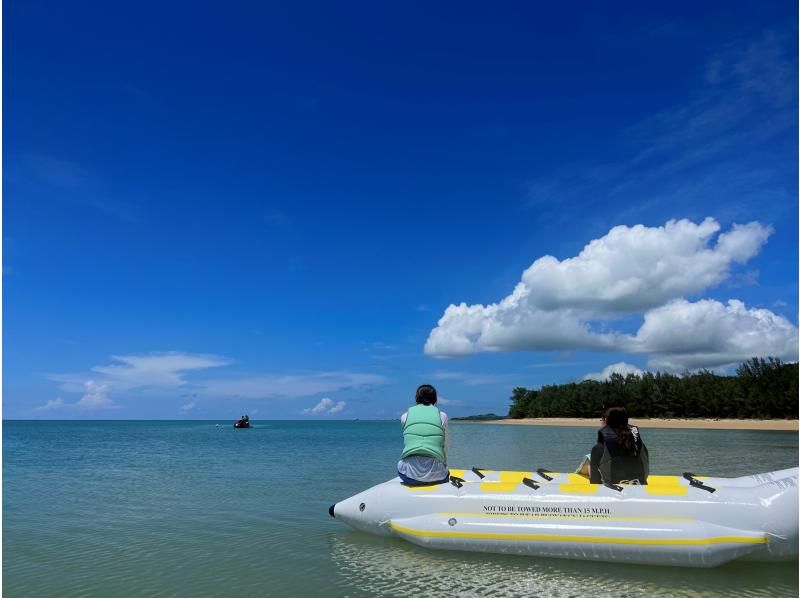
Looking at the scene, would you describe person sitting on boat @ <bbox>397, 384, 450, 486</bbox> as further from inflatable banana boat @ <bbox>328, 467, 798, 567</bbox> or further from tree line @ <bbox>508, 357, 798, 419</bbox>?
tree line @ <bbox>508, 357, 798, 419</bbox>

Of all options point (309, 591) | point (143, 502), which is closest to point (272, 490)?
point (143, 502)

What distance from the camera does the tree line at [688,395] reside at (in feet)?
214

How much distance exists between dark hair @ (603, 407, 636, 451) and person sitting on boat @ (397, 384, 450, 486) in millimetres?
2291

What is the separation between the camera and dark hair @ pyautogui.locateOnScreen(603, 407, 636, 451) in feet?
24.9

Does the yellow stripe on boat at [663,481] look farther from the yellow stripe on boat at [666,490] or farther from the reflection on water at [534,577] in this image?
the reflection on water at [534,577]

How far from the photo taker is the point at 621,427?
24.9 feet

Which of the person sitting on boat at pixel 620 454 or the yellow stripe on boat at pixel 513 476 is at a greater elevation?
the person sitting on boat at pixel 620 454

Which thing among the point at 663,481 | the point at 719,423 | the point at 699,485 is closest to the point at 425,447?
the point at 663,481

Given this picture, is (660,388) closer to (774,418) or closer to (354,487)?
(774,418)

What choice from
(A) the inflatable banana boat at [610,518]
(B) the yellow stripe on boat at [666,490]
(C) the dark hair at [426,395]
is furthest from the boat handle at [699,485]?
(C) the dark hair at [426,395]

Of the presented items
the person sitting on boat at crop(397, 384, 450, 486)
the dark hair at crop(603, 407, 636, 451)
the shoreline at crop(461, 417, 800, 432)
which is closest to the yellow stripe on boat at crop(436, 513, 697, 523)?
the person sitting on boat at crop(397, 384, 450, 486)

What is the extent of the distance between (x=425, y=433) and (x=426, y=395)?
56 centimetres

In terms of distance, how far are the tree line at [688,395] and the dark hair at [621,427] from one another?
55766 millimetres

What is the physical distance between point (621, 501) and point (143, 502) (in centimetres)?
1000
